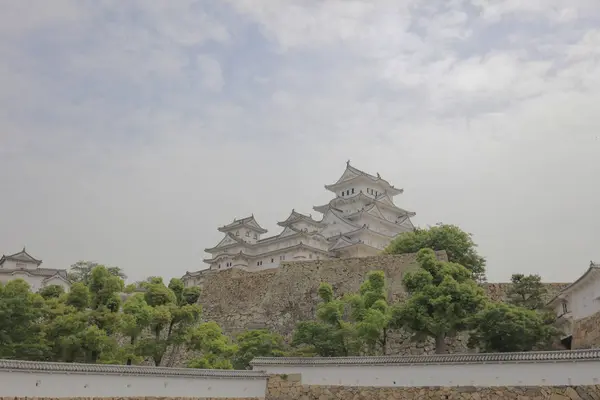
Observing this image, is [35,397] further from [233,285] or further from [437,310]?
[233,285]

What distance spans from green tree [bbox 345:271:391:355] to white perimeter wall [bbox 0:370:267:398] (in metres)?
3.84

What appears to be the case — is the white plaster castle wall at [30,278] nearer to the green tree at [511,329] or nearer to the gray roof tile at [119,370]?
the gray roof tile at [119,370]

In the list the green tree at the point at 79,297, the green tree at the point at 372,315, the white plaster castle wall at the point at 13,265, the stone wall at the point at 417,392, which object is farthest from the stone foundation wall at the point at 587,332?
the white plaster castle wall at the point at 13,265

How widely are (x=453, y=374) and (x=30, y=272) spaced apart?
2966 centimetres

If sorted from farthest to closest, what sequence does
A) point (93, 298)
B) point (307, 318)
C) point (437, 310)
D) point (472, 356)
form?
1. point (307, 318)
2. point (93, 298)
3. point (437, 310)
4. point (472, 356)

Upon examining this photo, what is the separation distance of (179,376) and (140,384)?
1.06 m

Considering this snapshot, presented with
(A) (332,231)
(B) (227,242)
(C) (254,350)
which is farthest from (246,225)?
(C) (254,350)

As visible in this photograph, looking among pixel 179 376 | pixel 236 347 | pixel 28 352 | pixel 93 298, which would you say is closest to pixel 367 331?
pixel 236 347

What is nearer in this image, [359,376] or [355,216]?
[359,376]

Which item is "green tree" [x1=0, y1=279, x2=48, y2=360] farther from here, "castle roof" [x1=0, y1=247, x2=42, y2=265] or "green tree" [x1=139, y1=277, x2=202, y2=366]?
"castle roof" [x1=0, y1=247, x2=42, y2=265]

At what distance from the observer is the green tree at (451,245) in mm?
26062

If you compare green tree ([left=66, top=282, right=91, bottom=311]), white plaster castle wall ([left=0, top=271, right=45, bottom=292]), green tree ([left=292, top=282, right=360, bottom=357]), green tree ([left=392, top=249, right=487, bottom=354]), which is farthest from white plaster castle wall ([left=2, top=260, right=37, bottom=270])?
green tree ([left=392, top=249, right=487, bottom=354])

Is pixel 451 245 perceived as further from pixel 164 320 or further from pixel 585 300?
pixel 164 320

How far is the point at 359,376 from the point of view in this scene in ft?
50.4
